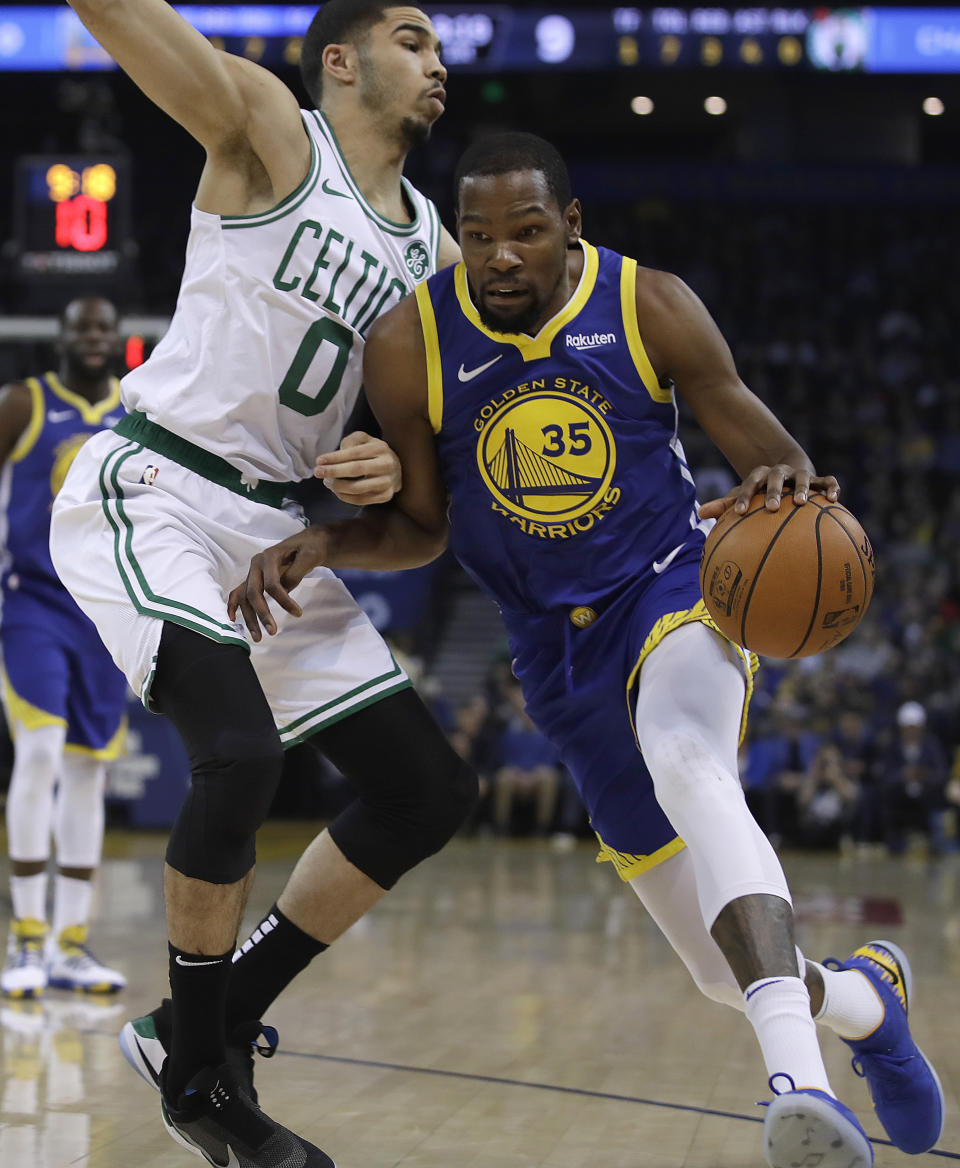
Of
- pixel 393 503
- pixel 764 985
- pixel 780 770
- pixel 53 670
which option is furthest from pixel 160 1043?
pixel 780 770

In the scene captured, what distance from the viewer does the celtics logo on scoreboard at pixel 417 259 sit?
3.36 meters

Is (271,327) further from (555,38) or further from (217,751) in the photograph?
(555,38)

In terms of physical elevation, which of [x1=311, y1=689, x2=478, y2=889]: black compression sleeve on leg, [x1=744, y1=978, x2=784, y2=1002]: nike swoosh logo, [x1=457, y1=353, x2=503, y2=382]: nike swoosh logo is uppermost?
[x1=457, y1=353, x2=503, y2=382]: nike swoosh logo

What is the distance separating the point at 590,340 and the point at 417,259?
0.60 m

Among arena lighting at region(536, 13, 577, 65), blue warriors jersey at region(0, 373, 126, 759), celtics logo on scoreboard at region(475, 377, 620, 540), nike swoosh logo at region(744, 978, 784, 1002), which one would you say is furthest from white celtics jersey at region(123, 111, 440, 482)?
arena lighting at region(536, 13, 577, 65)

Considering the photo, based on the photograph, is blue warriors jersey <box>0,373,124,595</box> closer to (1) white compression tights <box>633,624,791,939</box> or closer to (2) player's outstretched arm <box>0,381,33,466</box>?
(2) player's outstretched arm <box>0,381,33,466</box>

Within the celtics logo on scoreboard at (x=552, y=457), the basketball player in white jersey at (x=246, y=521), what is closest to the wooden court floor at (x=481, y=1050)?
the basketball player in white jersey at (x=246, y=521)

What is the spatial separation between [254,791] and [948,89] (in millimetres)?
18909

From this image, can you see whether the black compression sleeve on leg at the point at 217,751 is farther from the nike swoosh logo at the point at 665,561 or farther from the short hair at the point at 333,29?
the short hair at the point at 333,29

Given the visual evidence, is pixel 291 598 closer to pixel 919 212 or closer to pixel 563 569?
pixel 563 569

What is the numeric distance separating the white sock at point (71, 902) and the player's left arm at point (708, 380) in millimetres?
3264

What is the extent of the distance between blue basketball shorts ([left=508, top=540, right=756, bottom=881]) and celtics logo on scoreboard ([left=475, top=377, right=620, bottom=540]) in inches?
7.5

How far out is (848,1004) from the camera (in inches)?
116

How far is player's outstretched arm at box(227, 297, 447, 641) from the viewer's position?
9.68 feet
